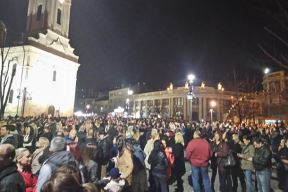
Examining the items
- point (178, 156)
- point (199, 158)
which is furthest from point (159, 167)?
point (178, 156)

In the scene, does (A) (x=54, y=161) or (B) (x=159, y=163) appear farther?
(B) (x=159, y=163)

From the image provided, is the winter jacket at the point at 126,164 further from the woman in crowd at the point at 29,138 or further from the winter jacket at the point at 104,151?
the woman in crowd at the point at 29,138

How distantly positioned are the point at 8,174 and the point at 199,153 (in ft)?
19.3

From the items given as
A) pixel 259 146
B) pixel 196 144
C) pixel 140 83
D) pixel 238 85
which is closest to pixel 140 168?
pixel 196 144

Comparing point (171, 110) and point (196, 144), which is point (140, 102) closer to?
point (171, 110)

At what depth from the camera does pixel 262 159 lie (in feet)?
25.3

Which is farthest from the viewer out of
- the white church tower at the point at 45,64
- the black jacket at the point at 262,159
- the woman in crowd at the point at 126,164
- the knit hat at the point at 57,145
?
the white church tower at the point at 45,64

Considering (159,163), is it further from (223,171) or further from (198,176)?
(223,171)

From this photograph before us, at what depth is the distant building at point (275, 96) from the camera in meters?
40.8

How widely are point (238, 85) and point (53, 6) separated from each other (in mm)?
37915

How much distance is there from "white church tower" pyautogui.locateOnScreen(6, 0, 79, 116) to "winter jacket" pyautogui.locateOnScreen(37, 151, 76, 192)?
4123 centimetres

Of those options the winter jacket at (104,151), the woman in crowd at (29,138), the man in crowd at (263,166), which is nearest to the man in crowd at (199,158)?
the man in crowd at (263,166)

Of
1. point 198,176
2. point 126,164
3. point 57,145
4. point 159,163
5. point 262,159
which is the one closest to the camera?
point 57,145

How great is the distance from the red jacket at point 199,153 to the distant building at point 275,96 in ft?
108
